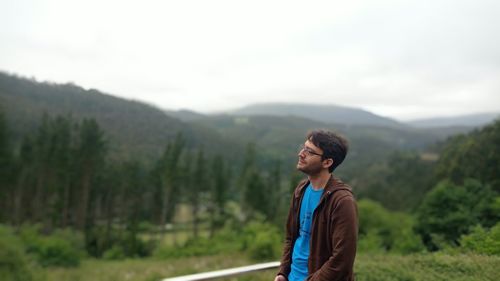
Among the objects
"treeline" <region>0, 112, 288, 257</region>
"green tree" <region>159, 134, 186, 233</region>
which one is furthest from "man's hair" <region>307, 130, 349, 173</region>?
"green tree" <region>159, 134, 186, 233</region>

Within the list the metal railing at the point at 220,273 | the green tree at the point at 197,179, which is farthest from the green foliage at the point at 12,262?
the green tree at the point at 197,179

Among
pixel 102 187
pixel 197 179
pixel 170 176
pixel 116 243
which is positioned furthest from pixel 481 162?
pixel 102 187

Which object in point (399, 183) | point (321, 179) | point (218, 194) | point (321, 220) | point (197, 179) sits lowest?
point (399, 183)

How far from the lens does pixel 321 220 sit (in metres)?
2.48

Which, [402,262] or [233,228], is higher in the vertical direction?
[402,262]

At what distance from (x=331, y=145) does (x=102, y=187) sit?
50.4m

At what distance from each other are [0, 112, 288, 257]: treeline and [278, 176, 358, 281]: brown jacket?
33818 millimetres

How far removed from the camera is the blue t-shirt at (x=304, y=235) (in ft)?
8.70

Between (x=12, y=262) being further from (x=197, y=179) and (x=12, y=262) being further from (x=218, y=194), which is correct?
(x=197, y=179)

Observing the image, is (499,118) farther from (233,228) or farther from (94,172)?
(94,172)

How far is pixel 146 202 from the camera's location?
5506cm

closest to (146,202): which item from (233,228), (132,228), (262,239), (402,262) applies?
(132,228)

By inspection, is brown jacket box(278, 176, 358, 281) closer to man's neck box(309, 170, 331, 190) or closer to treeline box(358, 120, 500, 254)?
man's neck box(309, 170, 331, 190)

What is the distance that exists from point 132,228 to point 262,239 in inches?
1147
